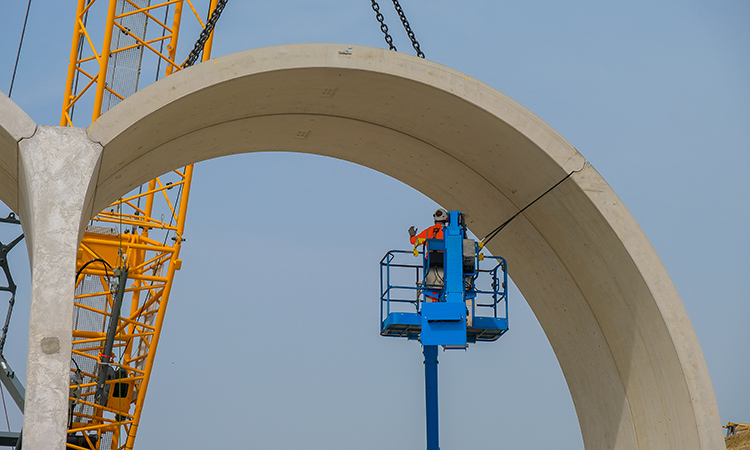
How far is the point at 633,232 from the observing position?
1091 centimetres

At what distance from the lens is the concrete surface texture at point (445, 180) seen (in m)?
9.30

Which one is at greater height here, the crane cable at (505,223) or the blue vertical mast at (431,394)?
the crane cable at (505,223)

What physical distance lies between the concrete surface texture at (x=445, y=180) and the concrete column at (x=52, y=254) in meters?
0.02

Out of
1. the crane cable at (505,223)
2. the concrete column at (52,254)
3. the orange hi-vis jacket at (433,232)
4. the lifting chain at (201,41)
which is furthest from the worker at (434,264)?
the concrete column at (52,254)

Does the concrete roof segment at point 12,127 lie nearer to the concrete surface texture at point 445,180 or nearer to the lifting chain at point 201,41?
the concrete surface texture at point 445,180

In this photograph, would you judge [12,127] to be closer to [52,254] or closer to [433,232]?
[52,254]

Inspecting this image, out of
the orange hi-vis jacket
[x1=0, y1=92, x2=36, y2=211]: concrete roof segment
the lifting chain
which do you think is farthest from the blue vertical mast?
[x1=0, y1=92, x2=36, y2=211]: concrete roof segment

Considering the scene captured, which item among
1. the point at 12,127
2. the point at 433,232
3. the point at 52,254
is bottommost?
the point at 52,254

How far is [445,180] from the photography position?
1383cm

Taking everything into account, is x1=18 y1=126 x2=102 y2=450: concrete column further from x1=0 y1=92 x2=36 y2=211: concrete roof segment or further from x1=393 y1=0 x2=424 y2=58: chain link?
x1=393 y1=0 x2=424 y2=58: chain link

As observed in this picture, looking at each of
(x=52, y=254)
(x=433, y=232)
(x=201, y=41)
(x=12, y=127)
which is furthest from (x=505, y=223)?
(x=12, y=127)

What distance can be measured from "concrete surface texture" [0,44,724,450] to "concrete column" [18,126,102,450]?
0.02 m

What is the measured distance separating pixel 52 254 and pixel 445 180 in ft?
22.1

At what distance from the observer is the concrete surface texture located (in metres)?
9.30
